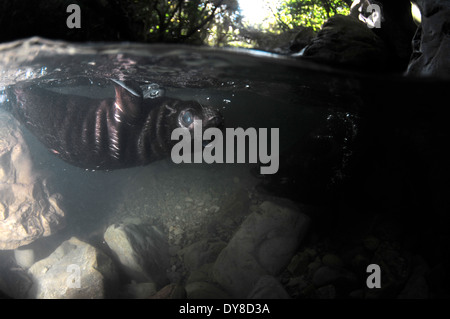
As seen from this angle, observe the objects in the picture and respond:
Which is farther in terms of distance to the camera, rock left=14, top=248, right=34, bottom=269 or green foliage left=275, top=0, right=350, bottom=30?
rock left=14, top=248, right=34, bottom=269

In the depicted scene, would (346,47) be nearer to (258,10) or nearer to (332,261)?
(258,10)

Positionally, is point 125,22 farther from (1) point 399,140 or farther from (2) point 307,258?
(1) point 399,140

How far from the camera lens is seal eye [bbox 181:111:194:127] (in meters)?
7.17

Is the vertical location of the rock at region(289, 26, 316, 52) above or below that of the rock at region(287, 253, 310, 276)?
above

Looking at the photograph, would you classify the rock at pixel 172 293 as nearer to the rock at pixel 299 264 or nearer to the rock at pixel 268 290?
the rock at pixel 268 290

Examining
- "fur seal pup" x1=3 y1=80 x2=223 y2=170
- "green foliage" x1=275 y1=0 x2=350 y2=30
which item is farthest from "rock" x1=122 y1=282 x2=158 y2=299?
"green foliage" x1=275 y1=0 x2=350 y2=30

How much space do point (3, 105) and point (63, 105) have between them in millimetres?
5046

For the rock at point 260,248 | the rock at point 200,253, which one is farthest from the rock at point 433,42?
the rock at point 200,253

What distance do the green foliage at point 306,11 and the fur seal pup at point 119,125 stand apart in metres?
2.86
